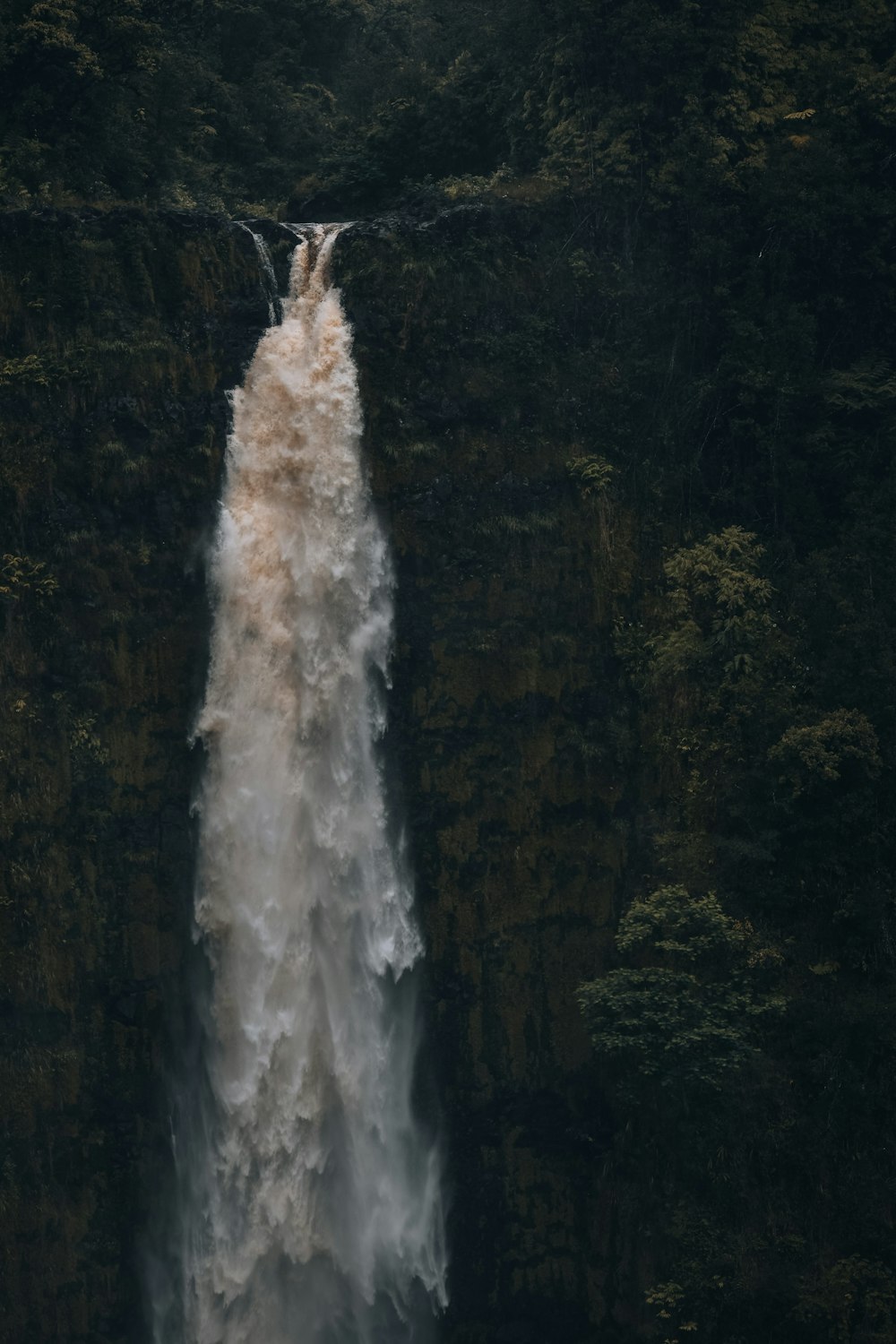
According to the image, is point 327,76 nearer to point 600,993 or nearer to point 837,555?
point 837,555

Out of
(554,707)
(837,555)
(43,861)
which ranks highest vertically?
(837,555)

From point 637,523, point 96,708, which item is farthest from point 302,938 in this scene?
point 637,523

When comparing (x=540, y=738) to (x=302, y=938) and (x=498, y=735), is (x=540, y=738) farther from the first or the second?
(x=302, y=938)

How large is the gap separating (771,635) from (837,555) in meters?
1.36

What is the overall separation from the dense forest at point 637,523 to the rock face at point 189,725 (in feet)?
0.23

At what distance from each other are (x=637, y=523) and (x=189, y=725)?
6.59 meters

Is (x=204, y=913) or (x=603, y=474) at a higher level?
(x=603, y=474)

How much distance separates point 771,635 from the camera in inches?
1003

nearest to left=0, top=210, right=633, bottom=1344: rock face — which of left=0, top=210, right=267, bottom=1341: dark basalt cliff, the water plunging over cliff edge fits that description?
left=0, top=210, right=267, bottom=1341: dark basalt cliff

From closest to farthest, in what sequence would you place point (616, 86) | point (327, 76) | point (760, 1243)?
point (760, 1243)
point (616, 86)
point (327, 76)

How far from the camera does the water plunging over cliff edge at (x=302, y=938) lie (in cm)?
2386

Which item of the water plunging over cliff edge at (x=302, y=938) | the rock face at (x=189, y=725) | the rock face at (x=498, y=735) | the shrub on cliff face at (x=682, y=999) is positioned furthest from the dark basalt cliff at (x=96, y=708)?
the shrub on cliff face at (x=682, y=999)

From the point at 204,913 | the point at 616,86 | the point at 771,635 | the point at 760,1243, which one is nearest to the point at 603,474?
the point at 771,635

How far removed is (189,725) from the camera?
973 inches
